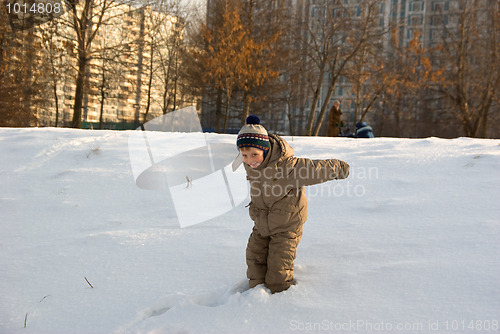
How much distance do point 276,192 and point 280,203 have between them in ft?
0.24

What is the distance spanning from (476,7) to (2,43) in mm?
22315

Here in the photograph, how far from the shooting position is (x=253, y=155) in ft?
7.54

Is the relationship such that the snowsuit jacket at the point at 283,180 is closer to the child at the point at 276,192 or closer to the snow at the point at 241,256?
the child at the point at 276,192

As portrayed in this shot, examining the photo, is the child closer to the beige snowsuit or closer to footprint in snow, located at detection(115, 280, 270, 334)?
the beige snowsuit

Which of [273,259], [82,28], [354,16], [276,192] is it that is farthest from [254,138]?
[354,16]

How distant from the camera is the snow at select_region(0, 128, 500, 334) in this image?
2.05m

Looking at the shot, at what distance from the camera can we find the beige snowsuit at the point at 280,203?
2.32 metres

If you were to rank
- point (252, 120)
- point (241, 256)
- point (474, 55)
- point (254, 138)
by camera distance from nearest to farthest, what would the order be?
point (254, 138) → point (252, 120) → point (241, 256) → point (474, 55)

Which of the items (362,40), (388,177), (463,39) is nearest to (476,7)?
(463,39)

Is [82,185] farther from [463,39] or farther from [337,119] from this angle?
→ [463,39]

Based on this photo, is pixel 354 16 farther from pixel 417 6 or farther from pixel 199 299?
pixel 417 6

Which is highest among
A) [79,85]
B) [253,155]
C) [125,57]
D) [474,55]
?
[474,55]

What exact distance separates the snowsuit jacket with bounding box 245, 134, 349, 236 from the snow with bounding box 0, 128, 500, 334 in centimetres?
42

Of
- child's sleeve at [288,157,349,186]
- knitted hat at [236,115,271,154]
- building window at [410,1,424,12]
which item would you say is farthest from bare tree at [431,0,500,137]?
building window at [410,1,424,12]
